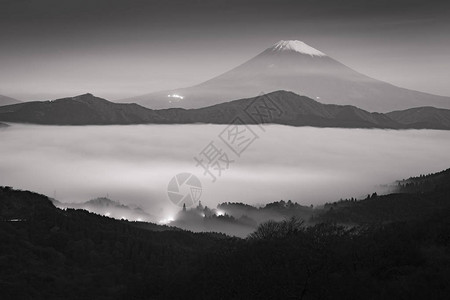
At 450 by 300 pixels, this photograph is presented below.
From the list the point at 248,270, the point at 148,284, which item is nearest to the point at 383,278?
the point at 248,270

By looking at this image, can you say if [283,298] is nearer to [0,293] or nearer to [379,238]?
[379,238]

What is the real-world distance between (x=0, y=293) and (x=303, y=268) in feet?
421

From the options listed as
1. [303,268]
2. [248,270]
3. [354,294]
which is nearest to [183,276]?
[248,270]

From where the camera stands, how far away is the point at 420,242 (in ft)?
399

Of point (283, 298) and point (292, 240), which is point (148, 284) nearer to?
point (292, 240)

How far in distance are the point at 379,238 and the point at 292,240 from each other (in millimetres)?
34726

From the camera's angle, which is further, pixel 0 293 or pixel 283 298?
pixel 0 293


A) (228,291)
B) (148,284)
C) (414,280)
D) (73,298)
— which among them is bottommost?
(73,298)

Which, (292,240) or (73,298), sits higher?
(292,240)

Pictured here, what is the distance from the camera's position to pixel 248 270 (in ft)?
365

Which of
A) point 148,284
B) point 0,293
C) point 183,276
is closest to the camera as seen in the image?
point 183,276

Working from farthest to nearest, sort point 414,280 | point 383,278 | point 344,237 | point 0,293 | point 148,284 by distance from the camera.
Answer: point 0,293
point 148,284
point 344,237
point 383,278
point 414,280

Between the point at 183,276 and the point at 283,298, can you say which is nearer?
the point at 283,298

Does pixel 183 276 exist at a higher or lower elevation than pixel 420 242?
lower
